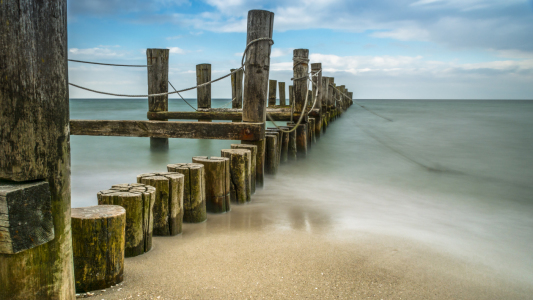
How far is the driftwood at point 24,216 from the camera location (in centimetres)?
130

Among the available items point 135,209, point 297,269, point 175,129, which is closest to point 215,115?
point 175,129

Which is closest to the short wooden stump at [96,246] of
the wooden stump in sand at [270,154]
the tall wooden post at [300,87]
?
the wooden stump in sand at [270,154]

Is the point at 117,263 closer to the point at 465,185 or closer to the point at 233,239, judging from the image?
the point at 233,239

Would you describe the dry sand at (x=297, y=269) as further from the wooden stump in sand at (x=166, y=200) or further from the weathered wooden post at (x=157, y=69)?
the weathered wooden post at (x=157, y=69)

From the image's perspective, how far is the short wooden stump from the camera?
1.81 metres

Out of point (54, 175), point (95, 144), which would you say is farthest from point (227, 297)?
point (95, 144)

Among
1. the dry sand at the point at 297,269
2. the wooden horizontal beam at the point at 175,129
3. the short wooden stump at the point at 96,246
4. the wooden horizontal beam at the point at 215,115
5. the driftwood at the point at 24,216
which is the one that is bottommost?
the dry sand at the point at 297,269

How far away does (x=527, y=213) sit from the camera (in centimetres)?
444

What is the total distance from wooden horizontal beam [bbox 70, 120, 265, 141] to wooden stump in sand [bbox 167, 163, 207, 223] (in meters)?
1.26

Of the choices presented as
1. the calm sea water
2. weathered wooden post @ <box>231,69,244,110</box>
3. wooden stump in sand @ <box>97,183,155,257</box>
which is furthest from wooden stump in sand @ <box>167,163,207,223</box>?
weathered wooden post @ <box>231,69,244,110</box>

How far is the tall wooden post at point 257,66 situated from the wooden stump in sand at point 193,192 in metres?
1.45

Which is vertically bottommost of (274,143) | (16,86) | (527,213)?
(527,213)

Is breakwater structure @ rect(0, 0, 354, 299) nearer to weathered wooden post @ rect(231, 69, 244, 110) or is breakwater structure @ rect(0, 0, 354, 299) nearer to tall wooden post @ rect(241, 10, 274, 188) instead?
tall wooden post @ rect(241, 10, 274, 188)

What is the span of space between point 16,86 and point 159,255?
147cm
